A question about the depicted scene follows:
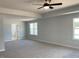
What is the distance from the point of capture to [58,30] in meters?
7.00

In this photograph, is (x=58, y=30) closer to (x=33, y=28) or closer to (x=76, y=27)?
(x=76, y=27)

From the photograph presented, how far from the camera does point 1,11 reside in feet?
17.3

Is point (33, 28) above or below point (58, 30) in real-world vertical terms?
above

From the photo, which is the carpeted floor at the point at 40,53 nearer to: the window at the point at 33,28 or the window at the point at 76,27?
the window at the point at 76,27

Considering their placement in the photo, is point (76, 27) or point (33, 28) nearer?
point (76, 27)

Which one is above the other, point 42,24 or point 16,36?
point 42,24

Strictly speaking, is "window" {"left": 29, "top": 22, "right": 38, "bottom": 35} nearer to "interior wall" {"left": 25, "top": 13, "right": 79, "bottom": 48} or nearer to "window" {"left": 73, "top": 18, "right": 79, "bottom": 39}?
"interior wall" {"left": 25, "top": 13, "right": 79, "bottom": 48}

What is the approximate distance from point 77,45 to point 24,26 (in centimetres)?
713

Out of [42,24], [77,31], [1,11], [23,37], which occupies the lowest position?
[23,37]

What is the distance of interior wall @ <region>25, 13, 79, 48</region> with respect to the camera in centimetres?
610

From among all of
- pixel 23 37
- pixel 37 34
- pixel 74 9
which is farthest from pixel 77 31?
pixel 23 37

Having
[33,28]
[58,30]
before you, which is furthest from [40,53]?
[33,28]

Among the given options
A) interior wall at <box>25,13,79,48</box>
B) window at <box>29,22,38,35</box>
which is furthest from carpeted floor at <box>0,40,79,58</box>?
window at <box>29,22,38,35</box>

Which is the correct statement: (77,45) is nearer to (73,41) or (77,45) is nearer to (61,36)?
(73,41)
